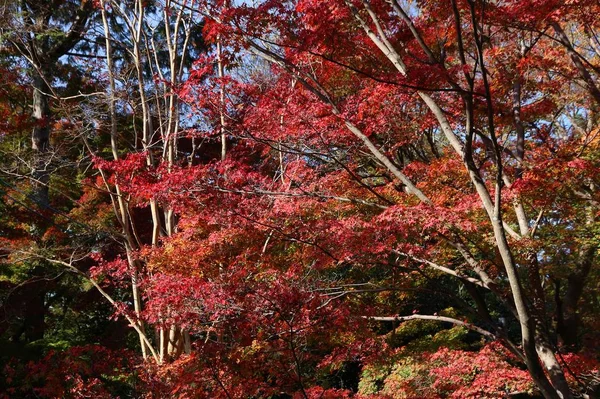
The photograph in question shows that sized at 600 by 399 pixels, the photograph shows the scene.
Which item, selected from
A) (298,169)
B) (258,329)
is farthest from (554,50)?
(258,329)

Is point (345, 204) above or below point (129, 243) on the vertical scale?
above

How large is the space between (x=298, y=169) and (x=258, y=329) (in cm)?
252

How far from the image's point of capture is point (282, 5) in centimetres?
449

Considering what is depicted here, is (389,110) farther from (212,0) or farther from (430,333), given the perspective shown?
(430,333)

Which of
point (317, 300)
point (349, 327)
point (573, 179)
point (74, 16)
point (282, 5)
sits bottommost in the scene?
point (349, 327)

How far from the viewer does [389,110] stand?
583 cm

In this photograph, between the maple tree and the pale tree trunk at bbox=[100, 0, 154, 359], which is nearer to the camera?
the maple tree

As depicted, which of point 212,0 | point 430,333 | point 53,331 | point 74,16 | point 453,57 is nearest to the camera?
point 212,0

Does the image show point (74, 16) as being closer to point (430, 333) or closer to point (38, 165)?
point (38, 165)

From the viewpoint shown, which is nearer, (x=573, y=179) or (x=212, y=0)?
(x=212, y=0)

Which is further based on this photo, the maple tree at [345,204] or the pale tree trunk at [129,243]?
the pale tree trunk at [129,243]

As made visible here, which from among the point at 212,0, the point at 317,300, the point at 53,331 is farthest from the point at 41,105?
the point at 317,300

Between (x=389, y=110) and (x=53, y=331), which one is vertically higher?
(x=389, y=110)

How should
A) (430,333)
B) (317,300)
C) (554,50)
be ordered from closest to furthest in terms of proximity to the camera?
1. (317,300)
2. (554,50)
3. (430,333)
